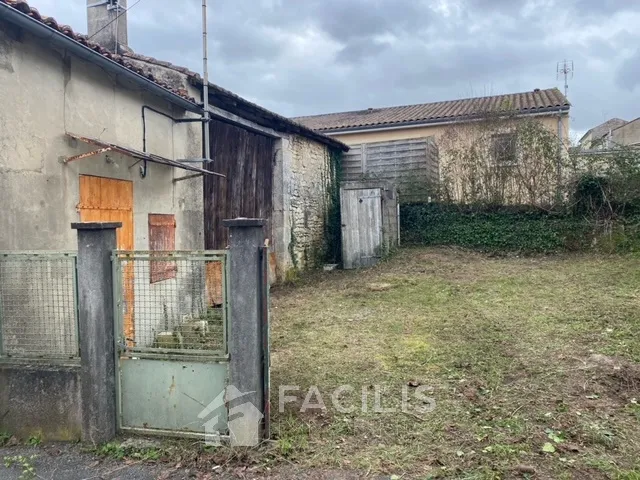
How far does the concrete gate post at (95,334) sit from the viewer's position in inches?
139

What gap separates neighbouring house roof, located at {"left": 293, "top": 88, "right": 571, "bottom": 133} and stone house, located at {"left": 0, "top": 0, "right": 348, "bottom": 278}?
659 centimetres

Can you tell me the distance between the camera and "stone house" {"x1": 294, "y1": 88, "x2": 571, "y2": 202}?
490 inches

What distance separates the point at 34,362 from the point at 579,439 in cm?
418

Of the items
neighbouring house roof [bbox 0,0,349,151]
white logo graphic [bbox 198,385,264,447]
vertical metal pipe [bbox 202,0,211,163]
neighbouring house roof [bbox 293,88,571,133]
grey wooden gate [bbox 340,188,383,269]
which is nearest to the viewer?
white logo graphic [bbox 198,385,264,447]

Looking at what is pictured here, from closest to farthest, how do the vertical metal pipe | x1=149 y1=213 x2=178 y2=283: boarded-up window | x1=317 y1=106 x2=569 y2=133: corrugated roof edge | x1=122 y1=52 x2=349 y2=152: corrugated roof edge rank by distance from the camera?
x1=149 y1=213 x2=178 y2=283: boarded-up window
the vertical metal pipe
x1=122 y1=52 x2=349 y2=152: corrugated roof edge
x1=317 y1=106 x2=569 y2=133: corrugated roof edge

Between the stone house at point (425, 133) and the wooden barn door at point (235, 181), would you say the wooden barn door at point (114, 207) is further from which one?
the stone house at point (425, 133)

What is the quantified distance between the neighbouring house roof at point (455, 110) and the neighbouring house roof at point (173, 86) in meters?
3.13

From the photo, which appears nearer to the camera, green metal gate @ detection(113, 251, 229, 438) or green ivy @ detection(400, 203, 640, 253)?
green metal gate @ detection(113, 251, 229, 438)

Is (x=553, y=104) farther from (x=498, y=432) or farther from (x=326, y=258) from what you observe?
(x=498, y=432)

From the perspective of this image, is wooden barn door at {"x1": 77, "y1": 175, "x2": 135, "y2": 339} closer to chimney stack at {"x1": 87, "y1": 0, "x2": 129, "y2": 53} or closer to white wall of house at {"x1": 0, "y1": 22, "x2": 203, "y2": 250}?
white wall of house at {"x1": 0, "y1": 22, "x2": 203, "y2": 250}

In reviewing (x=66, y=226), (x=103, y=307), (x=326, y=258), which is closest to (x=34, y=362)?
(x=103, y=307)

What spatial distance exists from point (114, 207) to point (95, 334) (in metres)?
2.42

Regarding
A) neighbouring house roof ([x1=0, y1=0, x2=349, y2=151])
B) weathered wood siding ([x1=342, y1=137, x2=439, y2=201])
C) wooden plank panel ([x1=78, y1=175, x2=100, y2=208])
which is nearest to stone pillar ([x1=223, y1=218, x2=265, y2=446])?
wooden plank panel ([x1=78, y1=175, x2=100, y2=208])

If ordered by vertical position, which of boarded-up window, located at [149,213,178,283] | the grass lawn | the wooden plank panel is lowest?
the grass lawn
